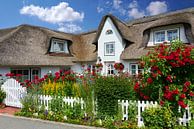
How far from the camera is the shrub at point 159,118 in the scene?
26.2 feet

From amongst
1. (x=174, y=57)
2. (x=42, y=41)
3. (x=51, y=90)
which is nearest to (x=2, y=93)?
(x=51, y=90)

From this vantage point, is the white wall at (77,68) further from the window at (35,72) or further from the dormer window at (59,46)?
the window at (35,72)

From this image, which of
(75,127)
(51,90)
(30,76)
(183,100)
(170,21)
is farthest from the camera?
(30,76)

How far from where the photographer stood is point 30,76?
78.7 feet

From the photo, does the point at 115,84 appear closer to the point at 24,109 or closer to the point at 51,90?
the point at 51,90

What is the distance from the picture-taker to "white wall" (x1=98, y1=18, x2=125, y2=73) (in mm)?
24219

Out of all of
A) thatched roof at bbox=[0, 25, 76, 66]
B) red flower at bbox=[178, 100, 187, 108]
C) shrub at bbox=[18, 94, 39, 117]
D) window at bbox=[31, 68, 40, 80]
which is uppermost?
thatched roof at bbox=[0, 25, 76, 66]

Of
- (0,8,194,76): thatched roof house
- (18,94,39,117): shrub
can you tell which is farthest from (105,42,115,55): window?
(18,94,39,117): shrub

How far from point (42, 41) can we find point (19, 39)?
318 cm

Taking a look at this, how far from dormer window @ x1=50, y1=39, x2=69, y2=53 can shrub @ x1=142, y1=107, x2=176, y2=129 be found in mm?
19937

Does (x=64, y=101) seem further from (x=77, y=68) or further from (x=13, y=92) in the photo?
(x=77, y=68)

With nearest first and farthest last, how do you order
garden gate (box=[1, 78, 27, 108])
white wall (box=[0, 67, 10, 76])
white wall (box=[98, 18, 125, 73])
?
1. garden gate (box=[1, 78, 27, 108])
2. white wall (box=[0, 67, 10, 76])
3. white wall (box=[98, 18, 125, 73])

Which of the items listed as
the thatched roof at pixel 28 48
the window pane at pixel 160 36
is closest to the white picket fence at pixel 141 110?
the window pane at pixel 160 36

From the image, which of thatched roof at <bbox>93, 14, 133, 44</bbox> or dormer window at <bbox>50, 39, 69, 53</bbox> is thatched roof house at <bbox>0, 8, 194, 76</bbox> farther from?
dormer window at <bbox>50, 39, 69, 53</bbox>
